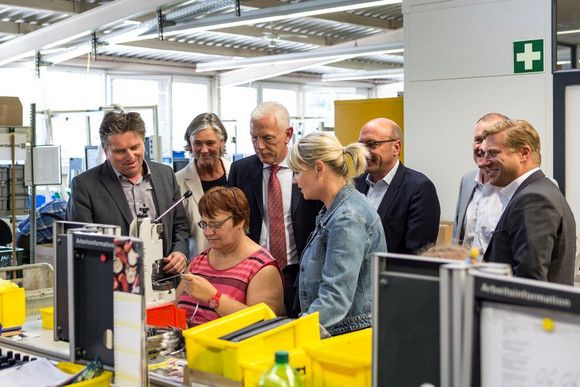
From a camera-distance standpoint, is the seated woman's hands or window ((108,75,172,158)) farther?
window ((108,75,172,158))

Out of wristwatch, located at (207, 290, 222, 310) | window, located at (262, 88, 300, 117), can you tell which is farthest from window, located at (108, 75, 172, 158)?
wristwatch, located at (207, 290, 222, 310)

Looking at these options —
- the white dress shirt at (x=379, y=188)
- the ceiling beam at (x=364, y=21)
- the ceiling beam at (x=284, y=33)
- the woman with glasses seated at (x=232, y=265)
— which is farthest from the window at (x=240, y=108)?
the woman with glasses seated at (x=232, y=265)

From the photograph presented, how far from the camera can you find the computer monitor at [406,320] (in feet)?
4.42

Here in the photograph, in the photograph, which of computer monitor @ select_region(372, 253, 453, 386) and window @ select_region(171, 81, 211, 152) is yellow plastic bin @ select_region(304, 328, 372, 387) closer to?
computer monitor @ select_region(372, 253, 453, 386)

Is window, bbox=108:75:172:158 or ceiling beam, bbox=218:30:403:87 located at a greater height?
ceiling beam, bbox=218:30:403:87

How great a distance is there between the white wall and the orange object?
2.31m

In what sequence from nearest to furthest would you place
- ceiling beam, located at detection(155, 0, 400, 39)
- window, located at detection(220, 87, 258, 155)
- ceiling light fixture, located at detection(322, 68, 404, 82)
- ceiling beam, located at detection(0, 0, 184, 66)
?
1. ceiling beam, located at detection(155, 0, 400, 39)
2. ceiling beam, located at detection(0, 0, 184, 66)
3. ceiling light fixture, located at detection(322, 68, 404, 82)
4. window, located at detection(220, 87, 258, 155)

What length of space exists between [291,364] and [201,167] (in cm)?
205

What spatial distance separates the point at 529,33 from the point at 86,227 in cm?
298

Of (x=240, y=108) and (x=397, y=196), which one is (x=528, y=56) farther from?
(x=240, y=108)

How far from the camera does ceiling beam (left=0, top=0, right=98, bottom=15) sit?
7.59 metres

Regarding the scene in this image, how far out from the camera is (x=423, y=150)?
447 centimetres

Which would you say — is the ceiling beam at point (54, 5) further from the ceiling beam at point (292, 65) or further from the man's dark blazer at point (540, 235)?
the man's dark blazer at point (540, 235)

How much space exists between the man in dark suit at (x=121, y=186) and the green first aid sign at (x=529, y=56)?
224 cm
